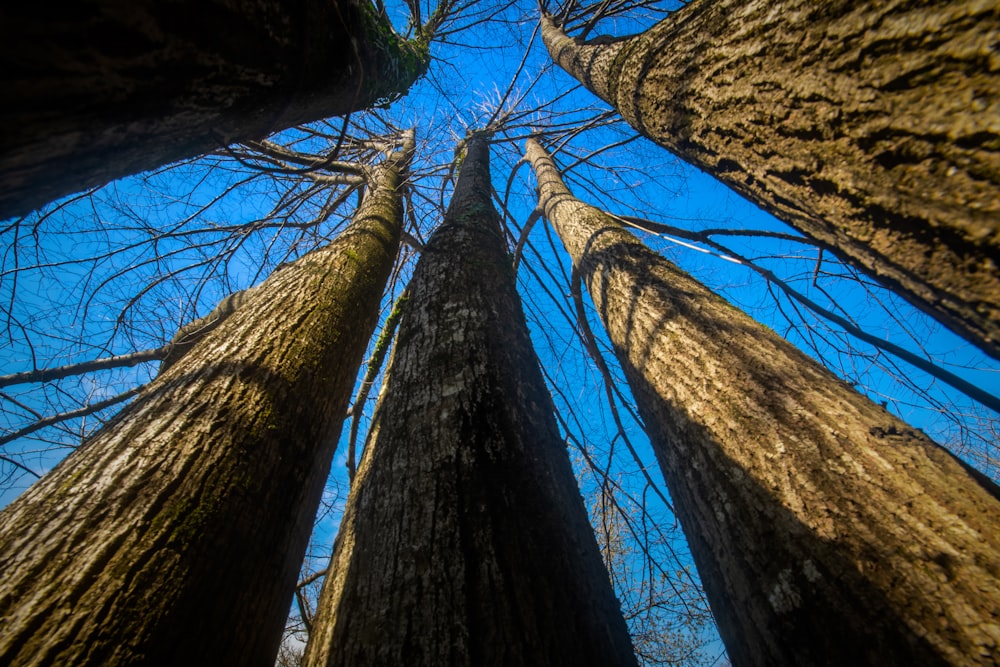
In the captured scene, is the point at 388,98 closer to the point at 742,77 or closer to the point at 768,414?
the point at 742,77

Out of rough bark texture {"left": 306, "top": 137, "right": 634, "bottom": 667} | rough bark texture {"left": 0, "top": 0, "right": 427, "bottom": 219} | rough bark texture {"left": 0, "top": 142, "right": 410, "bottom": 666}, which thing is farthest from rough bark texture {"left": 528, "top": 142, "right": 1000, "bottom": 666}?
rough bark texture {"left": 0, "top": 0, "right": 427, "bottom": 219}

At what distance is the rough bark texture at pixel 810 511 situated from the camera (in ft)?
2.64

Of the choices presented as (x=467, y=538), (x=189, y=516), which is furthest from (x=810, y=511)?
(x=189, y=516)

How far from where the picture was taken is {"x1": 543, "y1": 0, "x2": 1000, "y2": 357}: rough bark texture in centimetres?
64

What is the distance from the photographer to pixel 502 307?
181 cm

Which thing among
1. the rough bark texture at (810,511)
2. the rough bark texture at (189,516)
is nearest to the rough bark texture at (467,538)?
the rough bark texture at (189,516)

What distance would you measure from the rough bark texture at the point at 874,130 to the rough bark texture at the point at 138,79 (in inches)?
57.8

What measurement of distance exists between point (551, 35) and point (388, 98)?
2709 millimetres

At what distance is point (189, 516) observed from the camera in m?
1.07

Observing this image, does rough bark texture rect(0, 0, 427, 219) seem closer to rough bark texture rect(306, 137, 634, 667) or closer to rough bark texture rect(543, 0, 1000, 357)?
rough bark texture rect(306, 137, 634, 667)

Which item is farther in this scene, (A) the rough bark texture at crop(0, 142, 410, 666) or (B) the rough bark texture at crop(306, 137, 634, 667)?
(A) the rough bark texture at crop(0, 142, 410, 666)

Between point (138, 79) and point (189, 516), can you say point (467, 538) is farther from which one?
point (138, 79)

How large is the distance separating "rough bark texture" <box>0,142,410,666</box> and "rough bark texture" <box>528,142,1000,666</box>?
1.47 m

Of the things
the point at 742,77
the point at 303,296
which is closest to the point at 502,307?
the point at 303,296
